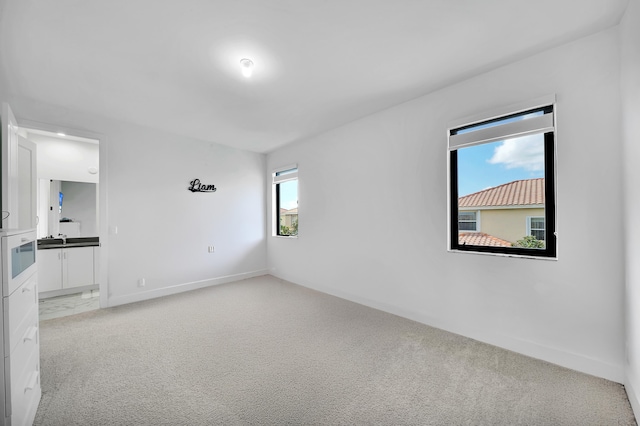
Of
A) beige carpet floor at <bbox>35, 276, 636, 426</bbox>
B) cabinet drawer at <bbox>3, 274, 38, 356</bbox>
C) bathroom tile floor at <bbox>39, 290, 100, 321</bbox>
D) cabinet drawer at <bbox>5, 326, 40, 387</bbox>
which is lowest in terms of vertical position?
bathroom tile floor at <bbox>39, 290, 100, 321</bbox>

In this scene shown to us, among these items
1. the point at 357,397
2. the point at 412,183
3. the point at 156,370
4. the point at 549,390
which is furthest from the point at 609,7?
the point at 156,370

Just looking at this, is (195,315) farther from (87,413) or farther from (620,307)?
(620,307)

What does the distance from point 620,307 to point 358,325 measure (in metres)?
2.19

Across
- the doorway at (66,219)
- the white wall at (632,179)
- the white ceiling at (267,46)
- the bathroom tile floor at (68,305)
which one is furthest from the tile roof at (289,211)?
the white wall at (632,179)

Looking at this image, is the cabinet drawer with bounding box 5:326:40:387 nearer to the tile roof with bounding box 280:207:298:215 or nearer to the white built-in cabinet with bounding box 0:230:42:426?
the white built-in cabinet with bounding box 0:230:42:426

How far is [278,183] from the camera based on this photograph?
555cm

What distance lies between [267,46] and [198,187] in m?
3.11

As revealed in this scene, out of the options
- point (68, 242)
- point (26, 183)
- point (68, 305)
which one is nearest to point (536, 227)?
point (26, 183)

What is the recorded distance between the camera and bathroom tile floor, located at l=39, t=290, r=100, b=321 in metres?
3.53

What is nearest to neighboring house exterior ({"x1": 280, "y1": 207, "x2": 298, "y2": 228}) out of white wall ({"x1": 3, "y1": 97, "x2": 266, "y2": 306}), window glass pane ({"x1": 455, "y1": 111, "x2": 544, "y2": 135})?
white wall ({"x1": 3, "y1": 97, "x2": 266, "y2": 306})

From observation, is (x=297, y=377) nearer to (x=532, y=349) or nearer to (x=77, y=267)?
(x=532, y=349)

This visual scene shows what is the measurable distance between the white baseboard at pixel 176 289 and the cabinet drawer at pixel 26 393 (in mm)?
2196

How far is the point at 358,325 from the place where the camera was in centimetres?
308

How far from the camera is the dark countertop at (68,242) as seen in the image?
422 cm
